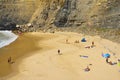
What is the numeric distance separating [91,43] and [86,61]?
28.3ft

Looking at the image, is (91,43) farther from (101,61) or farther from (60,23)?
(60,23)

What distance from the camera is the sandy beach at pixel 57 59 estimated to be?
76.9ft

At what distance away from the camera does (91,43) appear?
117 feet

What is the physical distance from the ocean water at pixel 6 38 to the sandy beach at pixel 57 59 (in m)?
1.00

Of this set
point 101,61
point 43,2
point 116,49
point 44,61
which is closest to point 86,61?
point 101,61

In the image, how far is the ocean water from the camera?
3762cm

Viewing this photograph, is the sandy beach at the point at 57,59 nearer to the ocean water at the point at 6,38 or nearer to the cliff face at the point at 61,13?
the ocean water at the point at 6,38

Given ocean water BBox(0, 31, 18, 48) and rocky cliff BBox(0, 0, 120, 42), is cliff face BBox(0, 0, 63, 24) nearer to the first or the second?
rocky cliff BBox(0, 0, 120, 42)

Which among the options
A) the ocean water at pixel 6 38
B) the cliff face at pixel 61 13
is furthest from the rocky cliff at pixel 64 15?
the ocean water at pixel 6 38

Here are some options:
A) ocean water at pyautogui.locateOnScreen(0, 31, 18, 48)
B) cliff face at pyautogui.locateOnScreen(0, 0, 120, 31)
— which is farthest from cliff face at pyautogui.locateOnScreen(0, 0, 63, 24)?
ocean water at pyautogui.locateOnScreen(0, 31, 18, 48)

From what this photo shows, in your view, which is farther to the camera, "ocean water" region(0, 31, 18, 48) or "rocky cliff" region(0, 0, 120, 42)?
"rocky cliff" region(0, 0, 120, 42)

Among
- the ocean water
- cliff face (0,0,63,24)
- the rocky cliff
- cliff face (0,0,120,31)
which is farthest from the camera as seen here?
cliff face (0,0,63,24)

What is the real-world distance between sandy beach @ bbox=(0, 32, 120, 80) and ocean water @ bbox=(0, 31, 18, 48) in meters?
1.00

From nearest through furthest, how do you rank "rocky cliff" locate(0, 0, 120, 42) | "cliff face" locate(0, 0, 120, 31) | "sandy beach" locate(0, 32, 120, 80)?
1. "sandy beach" locate(0, 32, 120, 80)
2. "rocky cliff" locate(0, 0, 120, 42)
3. "cliff face" locate(0, 0, 120, 31)
